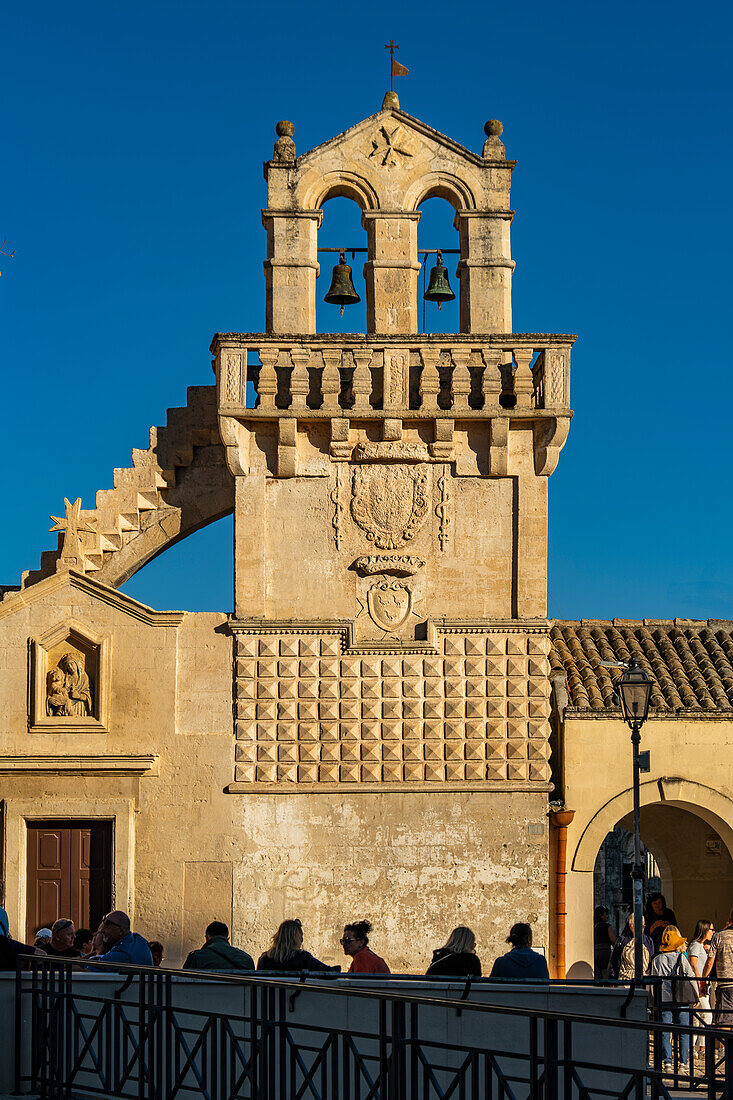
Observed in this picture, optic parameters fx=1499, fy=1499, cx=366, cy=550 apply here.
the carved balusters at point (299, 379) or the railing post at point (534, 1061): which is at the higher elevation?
the carved balusters at point (299, 379)

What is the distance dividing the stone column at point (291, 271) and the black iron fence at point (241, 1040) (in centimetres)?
947

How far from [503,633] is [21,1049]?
8579 mm

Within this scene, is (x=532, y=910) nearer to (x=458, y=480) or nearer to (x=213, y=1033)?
(x=458, y=480)

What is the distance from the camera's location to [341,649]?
17219mm

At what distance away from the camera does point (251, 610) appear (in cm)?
1725

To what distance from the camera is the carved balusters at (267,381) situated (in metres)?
17.4

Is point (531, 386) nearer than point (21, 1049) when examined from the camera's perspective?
No

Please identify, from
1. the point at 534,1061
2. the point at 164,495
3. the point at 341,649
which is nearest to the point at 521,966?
the point at 534,1061

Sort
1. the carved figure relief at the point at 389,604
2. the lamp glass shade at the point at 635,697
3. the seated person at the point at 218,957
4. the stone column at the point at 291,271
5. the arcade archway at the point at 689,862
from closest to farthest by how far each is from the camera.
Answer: the seated person at the point at 218,957 → the lamp glass shade at the point at 635,697 → the carved figure relief at the point at 389,604 → the stone column at the point at 291,271 → the arcade archway at the point at 689,862

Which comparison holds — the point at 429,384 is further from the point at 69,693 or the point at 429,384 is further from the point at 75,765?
the point at 75,765

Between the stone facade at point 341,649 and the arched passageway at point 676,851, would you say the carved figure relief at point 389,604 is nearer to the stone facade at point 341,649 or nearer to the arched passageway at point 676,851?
the stone facade at point 341,649

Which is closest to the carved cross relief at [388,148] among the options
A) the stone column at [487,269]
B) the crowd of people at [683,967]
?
the stone column at [487,269]

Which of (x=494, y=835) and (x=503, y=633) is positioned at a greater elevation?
(x=503, y=633)

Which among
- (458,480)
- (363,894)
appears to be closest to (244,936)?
(363,894)
